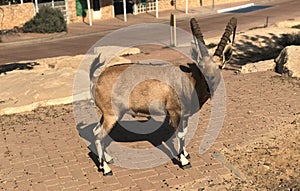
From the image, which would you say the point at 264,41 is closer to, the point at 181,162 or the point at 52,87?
the point at 52,87

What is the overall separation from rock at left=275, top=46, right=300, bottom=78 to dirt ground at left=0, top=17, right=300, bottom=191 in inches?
84.4

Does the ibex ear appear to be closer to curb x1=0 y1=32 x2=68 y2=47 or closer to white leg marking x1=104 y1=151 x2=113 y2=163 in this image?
white leg marking x1=104 y1=151 x2=113 y2=163

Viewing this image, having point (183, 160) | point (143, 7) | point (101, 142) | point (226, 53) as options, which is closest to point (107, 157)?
point (101, 142)

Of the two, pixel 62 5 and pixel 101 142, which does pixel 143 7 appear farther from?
pixel 101 142

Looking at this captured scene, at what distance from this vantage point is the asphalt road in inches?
907

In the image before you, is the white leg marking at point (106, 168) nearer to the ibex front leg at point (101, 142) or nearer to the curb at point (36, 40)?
the ibex front leg at point (101, 142)

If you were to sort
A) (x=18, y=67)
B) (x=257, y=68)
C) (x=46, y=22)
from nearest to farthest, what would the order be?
(x=257, y=68)
(x=18, y=67)
(x=46, y=22)

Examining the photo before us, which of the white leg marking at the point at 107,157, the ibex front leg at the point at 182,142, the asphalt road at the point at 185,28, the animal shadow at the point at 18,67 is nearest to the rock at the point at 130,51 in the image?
the asphalt road at the point at 185,28

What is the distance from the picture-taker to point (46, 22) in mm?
30297

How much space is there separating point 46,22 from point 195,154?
79.4 ft

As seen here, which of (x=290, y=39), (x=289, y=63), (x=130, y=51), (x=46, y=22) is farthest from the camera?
(x=46, y=22)

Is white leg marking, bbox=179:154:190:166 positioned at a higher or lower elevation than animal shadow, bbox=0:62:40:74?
higher

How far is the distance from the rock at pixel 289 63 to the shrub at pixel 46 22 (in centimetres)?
1923

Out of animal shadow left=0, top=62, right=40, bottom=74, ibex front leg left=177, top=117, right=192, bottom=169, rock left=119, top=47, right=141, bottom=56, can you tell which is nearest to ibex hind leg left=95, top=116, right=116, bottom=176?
ibex front leg left=177, top=117, right=192, bottom=169
